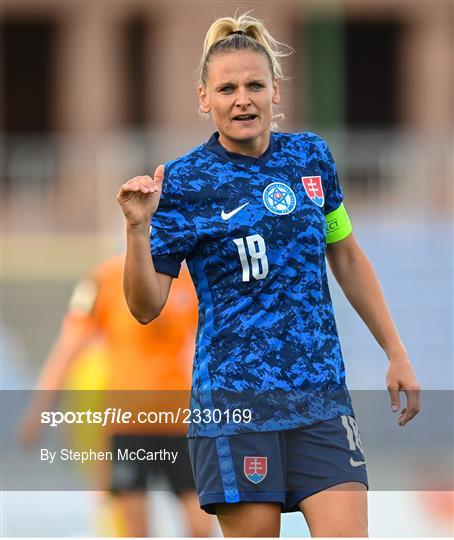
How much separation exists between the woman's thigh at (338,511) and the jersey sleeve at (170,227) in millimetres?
807

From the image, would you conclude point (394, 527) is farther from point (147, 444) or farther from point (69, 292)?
point (69, 292)

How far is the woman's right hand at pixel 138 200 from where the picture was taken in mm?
4004

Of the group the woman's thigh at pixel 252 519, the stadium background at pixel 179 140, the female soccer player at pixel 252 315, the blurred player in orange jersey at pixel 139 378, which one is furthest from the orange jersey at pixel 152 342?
the woman's thigh at pixel 252 519

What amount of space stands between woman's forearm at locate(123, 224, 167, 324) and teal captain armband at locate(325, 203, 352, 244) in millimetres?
578

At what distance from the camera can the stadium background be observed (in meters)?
11.6

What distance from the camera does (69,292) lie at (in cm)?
1273

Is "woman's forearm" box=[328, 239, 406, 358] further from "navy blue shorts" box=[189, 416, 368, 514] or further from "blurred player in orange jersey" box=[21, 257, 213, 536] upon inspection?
"blurred player in orange jersey" box=[21, 257, 213, 536]

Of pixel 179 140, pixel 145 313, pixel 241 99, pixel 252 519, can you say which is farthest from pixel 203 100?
pixel 179 140

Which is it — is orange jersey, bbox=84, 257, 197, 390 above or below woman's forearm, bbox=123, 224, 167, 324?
below

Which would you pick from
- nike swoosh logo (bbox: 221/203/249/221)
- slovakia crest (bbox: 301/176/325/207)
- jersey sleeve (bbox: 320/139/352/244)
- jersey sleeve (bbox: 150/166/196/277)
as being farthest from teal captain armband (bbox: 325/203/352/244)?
jersey sleeve (bbox: 150/166/196/277)

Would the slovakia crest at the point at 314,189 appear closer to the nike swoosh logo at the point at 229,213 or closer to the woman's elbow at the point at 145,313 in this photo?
the nike swoosh logo at the point at 229,213

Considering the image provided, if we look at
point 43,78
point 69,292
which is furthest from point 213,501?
point 43,78

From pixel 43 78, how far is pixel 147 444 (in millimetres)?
17078

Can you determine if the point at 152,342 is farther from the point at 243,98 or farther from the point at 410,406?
the point at 243,98
